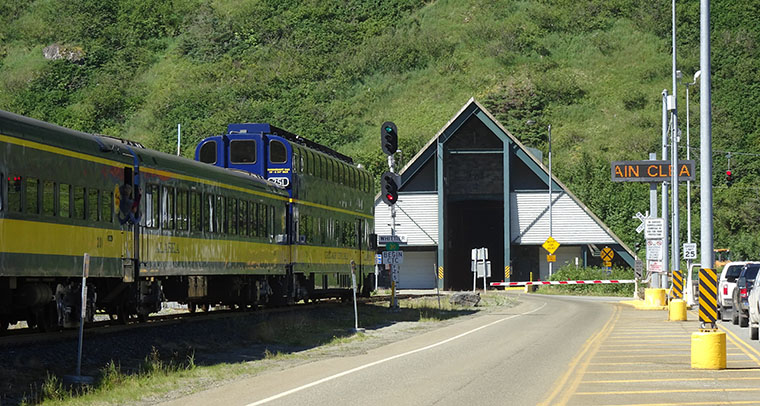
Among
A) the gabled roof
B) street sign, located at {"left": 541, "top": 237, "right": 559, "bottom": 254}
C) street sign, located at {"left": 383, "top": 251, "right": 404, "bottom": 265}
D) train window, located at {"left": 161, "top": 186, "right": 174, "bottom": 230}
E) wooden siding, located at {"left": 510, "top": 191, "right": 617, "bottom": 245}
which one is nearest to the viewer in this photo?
train window, located at {"left": 161, "top": 186, "right": 174, "bottom": 230}

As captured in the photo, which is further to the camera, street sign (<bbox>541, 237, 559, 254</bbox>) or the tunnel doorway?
the tunnel doorway

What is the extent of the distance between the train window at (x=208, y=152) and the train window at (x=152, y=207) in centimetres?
1085

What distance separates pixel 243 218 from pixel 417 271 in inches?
1923

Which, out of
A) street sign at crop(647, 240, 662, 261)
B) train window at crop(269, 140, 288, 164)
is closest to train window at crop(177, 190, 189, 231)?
train window at crop(269, 140, 288, 164)

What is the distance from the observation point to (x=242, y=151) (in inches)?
1438

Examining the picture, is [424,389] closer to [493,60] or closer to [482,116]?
[482,116]

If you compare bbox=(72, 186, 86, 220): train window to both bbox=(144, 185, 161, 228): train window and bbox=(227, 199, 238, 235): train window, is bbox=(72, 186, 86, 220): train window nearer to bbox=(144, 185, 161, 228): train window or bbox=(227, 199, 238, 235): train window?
bbox=(144, 185, 161, 228): train window

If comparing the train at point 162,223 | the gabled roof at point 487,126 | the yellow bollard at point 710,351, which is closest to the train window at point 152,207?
the train at point 162,223

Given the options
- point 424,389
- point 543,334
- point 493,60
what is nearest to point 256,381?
point 424,389

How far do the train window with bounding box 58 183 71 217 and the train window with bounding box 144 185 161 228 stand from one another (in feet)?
12.1

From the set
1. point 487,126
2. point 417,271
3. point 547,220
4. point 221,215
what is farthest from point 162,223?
point 417,271

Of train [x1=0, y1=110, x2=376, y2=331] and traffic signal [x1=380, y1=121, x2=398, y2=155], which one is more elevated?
traffic signal [x1=380, y1=121, x2=398, y2=155]

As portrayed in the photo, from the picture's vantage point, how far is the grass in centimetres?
1722

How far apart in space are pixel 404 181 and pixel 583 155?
88.6 ft
